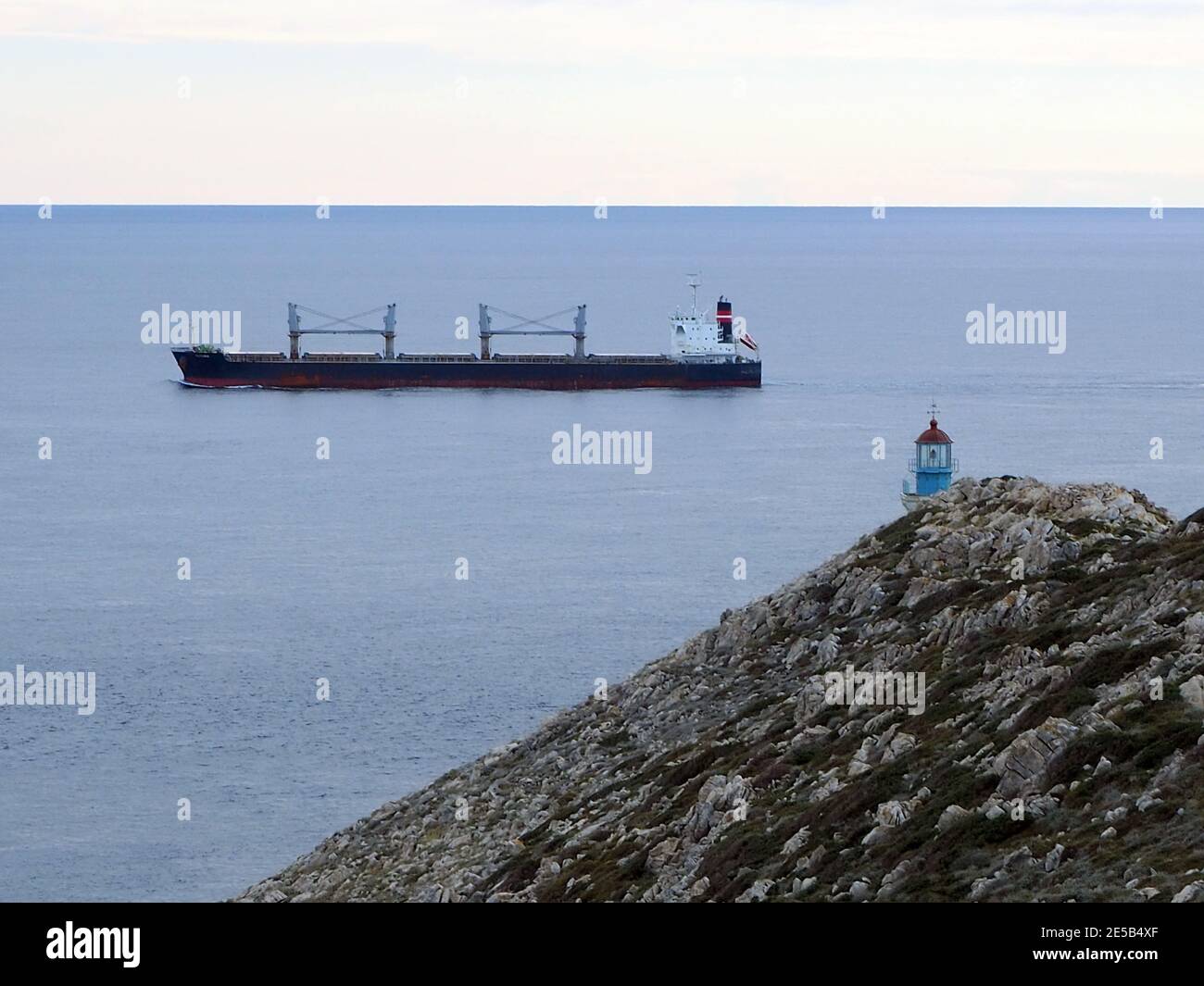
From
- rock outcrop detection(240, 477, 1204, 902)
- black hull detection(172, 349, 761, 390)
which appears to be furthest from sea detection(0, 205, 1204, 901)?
rock outcrop detection(240, 477, 1204, 902)

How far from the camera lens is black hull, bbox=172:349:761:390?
140750 millimetres

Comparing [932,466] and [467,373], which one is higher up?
[467,373]

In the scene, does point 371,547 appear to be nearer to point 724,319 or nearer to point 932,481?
point 932,481

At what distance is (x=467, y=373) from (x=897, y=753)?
120 m

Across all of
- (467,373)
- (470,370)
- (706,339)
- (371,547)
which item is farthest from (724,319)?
(371,547)

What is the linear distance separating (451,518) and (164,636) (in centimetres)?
2546

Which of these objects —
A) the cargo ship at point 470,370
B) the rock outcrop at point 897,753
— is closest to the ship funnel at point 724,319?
the cargo ship at point 470,370

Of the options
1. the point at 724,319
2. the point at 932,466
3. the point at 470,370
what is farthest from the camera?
the point at 724,319

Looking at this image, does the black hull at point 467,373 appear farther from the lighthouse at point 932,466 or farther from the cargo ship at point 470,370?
the lighthouse at point 932,466

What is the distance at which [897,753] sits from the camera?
2328cm

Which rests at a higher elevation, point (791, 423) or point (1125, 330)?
point (1125, 330)
